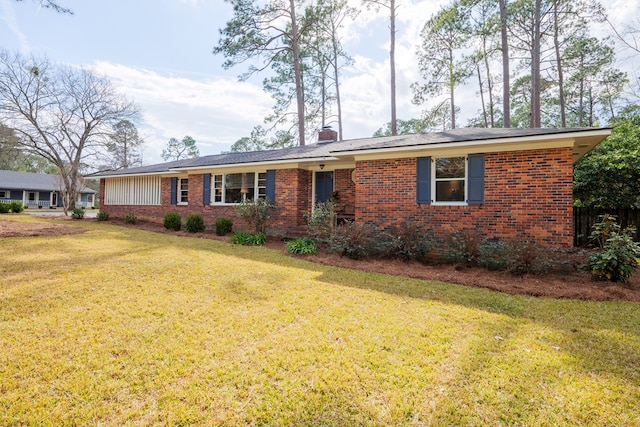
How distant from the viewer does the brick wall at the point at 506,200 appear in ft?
23.2

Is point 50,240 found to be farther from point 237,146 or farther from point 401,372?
point 237,146

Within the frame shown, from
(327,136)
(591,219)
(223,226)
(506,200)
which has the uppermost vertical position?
(327,136)

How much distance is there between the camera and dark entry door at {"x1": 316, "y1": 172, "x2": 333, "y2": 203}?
38.3ft

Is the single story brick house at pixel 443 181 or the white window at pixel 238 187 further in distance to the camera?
the white window at pixel 238 187

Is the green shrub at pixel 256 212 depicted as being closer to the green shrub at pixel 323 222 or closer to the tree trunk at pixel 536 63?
the green shrub at pixel 323 222

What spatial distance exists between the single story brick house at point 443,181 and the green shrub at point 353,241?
4.06ft

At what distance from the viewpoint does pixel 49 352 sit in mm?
2791

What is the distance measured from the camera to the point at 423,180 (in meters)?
8.49

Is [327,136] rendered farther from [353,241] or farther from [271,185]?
[353,241]

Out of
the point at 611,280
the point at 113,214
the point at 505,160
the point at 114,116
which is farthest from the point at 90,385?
the point at 114,116

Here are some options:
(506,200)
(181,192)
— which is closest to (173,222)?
(181,192)

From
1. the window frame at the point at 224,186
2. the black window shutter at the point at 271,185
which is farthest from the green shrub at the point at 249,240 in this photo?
the window frame at the point at 224,186

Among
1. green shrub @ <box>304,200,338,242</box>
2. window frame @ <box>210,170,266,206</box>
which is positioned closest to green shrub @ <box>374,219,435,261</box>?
green shrub @ <box>304,200,338,242</box>

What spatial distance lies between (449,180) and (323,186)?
4849mm
